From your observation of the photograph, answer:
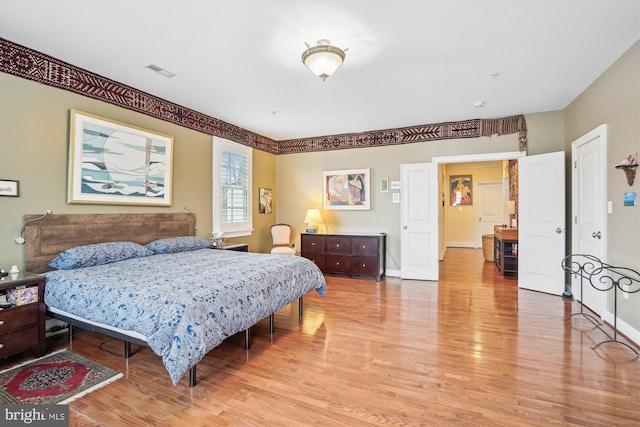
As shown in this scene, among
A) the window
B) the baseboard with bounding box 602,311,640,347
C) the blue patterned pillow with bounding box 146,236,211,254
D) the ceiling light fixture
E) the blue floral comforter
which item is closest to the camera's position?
the blue floral comforter

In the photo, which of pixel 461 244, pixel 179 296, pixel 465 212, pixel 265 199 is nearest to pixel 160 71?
pixel 179 296

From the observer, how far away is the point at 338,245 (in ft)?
18.6

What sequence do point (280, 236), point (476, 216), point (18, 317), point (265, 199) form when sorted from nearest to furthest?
point (18, 317) < point (280, 236) < point (265, 199) < point (476, 216)

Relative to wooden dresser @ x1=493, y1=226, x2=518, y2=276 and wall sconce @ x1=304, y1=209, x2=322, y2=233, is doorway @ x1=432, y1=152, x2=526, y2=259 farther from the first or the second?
wall sconce @ x1=304, y1=209, x2=322, y2=233

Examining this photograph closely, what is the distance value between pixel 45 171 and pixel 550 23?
4692mm

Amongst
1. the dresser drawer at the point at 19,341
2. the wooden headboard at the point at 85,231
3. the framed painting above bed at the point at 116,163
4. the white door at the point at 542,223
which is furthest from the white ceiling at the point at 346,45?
the dresser drawer at the point at 19,341

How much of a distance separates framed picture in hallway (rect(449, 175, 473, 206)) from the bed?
7524mm

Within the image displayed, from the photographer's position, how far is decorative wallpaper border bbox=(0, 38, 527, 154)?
2.91 meters

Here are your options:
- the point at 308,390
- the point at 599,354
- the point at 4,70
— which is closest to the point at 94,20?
the point at 4,70

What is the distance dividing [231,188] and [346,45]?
3.29 meters

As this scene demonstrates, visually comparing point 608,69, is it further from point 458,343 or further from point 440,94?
point 458,343

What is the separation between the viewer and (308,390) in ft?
6.91

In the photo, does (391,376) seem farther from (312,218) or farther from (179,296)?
(312,218)

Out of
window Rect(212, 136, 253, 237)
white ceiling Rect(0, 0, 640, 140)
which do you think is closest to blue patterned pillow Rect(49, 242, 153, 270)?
window Rect(212, 136, 253, 237)
